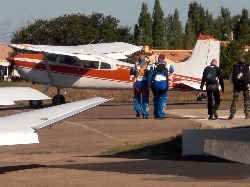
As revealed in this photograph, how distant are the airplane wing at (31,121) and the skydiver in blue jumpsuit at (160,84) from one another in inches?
333

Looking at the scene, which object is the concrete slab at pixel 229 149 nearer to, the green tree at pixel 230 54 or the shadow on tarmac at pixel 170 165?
the shadow on tarmac at pixel 170 165

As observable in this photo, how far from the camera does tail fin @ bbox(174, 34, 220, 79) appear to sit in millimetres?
29219

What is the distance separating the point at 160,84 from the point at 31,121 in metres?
10.1

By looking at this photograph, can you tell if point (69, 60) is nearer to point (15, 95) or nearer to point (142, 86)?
point (142, 86)

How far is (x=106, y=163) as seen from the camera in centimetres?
1175

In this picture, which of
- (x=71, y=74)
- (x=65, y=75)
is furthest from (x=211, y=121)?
(x=65, y=75)

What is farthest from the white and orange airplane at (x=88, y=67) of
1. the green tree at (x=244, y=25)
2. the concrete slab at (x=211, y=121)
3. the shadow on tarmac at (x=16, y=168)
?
the green tree at (x=244, y=25)

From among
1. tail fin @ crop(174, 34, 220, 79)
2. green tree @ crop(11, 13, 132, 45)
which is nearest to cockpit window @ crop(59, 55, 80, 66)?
tail fin @ crop(174, 34, 220, 79)

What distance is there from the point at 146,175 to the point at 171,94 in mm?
27743

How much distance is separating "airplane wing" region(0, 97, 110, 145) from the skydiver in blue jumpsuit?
8.46 meters

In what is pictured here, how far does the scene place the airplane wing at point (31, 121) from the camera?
8219mm

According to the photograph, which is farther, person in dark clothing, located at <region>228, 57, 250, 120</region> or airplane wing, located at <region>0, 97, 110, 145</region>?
person in dark clothing, located at <region>228, 57, 250, 120</region>

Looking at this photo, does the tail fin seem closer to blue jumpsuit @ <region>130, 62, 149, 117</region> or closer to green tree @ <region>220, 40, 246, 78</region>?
blue jumpsuit @ <region>130, 62, 149, 117</region>

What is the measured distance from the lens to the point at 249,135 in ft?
38.3
